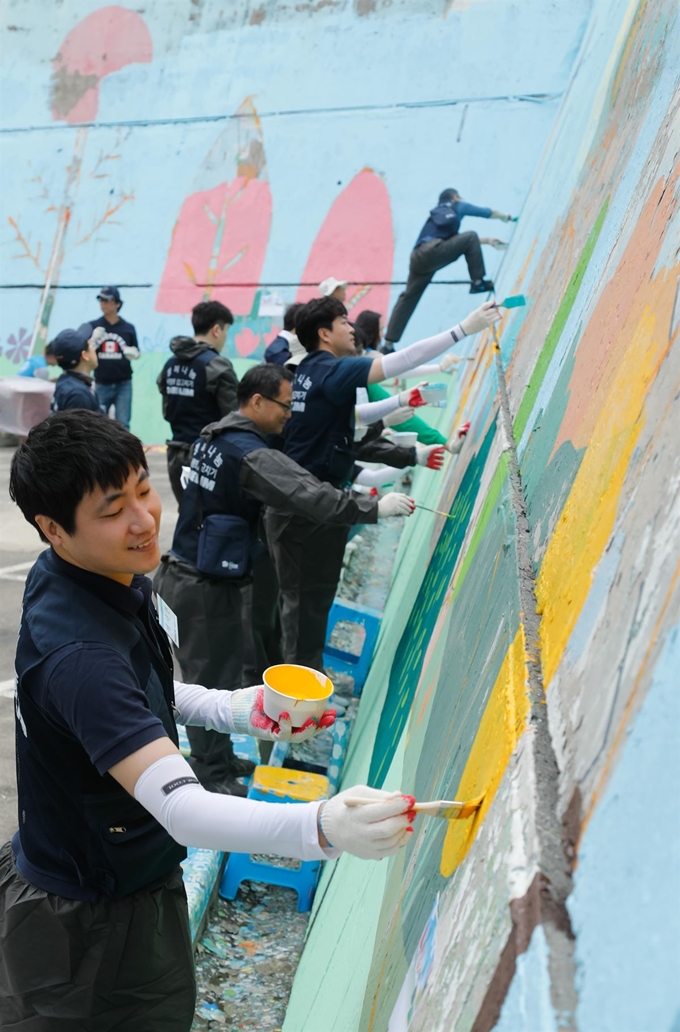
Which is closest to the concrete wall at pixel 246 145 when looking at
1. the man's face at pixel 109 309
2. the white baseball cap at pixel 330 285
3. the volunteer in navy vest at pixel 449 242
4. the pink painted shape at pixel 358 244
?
the pink painted shape at pixel 358 244

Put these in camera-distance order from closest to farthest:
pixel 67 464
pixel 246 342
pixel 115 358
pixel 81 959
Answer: pixel 67 464 < pixel 81 959 < pixel 115 358 < pixel 246 342

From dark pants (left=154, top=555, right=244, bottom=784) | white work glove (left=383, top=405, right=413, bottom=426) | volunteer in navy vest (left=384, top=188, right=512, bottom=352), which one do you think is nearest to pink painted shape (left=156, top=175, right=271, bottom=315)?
volunteer in navy vest (left=384, top=188, right=512, bottom=352)

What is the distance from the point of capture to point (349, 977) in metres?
1.77

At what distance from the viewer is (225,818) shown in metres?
1.20

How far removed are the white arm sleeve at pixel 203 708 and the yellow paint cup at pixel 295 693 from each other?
0.40 feet

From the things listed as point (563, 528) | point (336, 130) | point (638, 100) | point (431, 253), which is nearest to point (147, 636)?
point (563, 528)

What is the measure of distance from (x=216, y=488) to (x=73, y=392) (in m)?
2.80

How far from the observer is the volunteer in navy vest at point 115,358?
870 cm

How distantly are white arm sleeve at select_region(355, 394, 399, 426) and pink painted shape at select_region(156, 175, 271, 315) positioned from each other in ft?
24.5

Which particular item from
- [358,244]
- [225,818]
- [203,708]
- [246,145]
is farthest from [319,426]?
[246,145]

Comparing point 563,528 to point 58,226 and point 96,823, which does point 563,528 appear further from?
point 58,226

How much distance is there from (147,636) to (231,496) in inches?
76.3

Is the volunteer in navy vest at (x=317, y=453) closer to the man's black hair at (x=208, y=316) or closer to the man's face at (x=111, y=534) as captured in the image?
the man's black hair at (x=208, y=316)

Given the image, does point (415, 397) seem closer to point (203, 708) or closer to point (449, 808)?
point (203, 708)
